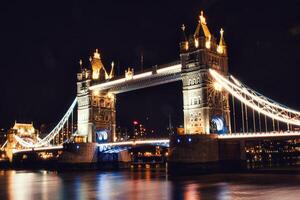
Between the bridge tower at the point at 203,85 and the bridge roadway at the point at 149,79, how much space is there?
2.14 meters

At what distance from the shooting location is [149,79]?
56250mm

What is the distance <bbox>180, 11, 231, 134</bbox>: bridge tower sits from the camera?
4919cm

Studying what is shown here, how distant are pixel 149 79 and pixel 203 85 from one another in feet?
30.6

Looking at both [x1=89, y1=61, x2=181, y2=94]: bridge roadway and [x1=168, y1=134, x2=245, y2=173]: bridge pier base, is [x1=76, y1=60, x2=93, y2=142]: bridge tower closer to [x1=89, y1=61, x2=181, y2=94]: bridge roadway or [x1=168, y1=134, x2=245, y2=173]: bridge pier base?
[x1=89, y1=61, x2=181, y2=94]: bridge roadway

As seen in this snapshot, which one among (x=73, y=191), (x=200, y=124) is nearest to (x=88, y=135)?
(x=200, y=124)

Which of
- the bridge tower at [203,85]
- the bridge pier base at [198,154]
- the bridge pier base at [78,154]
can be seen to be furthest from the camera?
the bridge pier base at [78,154]

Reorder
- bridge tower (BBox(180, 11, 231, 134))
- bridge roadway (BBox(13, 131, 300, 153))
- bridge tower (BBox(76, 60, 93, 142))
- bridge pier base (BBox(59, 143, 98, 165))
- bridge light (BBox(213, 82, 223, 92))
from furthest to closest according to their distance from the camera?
bridge tower (BBox(76, 60, 93, 142)), bridge pier base (BBox(59, 143, 98, 165)), bridge light (BBox(213, 82, 223, 92)), bridge tower (BBox(180, 11, 231, 134)), bridge roadway (BBox(13, 131, 300, 153))

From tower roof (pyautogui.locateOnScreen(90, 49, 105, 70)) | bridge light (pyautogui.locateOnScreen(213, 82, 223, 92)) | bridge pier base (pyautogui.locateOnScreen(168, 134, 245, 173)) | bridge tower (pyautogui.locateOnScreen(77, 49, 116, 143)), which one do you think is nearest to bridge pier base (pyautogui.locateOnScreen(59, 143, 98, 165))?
bridge tower (pyautogui.locateOnScreen(77, 49, 116, 143))

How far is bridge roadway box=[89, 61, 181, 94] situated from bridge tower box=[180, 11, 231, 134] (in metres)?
2.14

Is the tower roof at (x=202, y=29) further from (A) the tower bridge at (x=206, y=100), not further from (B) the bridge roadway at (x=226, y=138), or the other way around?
(B) the bridge roadway at (x=226, y=138)

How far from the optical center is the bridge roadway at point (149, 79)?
53.5 metres

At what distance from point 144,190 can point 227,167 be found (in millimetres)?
19617

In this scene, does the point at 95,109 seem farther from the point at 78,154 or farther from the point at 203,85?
the point at 203,85

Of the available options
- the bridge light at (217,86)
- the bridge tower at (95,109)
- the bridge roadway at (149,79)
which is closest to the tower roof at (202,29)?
the bridge roadway at (149,79)
